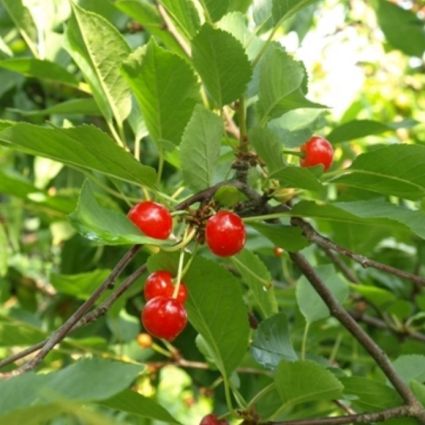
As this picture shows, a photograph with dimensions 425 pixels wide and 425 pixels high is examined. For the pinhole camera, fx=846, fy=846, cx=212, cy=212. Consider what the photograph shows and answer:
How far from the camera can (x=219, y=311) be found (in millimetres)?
1047

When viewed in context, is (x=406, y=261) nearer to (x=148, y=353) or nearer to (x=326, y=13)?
(x=148, y=353)

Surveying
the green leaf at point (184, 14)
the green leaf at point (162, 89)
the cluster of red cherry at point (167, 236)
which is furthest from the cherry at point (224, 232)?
the green leaf at point (184, 14)

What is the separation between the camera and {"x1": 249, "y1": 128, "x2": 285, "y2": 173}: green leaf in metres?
0.96

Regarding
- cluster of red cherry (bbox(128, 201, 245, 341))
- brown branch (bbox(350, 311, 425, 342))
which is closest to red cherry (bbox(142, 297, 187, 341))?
cluster of red cherry (bbox(128, 201, 245, 341))

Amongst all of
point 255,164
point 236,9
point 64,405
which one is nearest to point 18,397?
point 64,405

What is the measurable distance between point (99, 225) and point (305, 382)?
1.03ft

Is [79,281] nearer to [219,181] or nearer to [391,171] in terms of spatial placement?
[219,181]

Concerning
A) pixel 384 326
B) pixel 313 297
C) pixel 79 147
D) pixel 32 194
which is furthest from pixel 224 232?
pixel 384 326

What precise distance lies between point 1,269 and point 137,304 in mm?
443

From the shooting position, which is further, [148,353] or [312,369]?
[148,353]

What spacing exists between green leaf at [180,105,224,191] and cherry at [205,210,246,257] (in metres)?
0.07

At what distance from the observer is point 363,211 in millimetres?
1040

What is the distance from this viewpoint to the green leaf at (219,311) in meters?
1.02

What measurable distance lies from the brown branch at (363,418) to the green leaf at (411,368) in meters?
0.12
